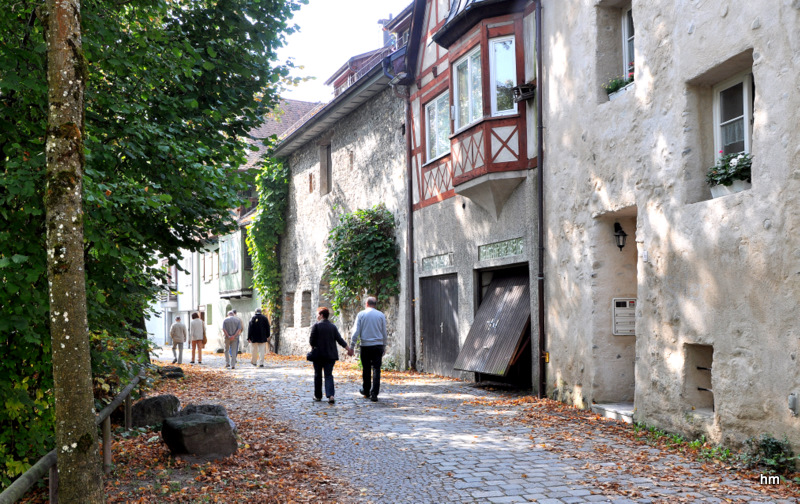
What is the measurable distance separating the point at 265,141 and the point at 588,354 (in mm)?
5430

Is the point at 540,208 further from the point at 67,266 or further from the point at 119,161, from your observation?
the point at 67,266

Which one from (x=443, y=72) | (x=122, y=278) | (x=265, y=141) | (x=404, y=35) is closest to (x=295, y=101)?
(x=404, y=35)

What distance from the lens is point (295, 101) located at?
41625 mm

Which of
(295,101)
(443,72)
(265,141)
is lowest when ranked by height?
(265,141)

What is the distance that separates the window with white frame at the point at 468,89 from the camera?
13.2m

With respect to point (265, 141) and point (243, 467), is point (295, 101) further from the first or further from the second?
point (243, 467)

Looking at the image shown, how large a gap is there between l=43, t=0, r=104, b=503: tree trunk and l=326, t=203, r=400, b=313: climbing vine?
13743mm

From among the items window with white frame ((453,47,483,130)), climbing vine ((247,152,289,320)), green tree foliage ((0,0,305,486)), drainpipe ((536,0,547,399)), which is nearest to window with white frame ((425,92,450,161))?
window with white frame ((453,47,483,130))

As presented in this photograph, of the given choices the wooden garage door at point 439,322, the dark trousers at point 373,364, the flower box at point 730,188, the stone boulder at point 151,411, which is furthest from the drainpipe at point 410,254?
the flower box at point 730,188

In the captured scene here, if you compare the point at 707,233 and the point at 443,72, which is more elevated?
the point at 443,72

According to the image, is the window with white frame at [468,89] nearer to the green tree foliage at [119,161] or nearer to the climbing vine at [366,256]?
the green tree foliage at [119,161]

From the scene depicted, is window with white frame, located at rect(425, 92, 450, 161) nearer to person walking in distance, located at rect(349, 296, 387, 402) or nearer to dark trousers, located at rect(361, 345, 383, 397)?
person walking in distance, located at rect(349, 296, 387, 402)

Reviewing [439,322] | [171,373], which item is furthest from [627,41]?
[171,373]

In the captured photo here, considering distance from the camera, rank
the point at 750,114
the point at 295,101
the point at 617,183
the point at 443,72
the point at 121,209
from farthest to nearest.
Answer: the point at 295,101
the point at 443,72
the point at 617,183
the point at 750,114
the point at 121,209
